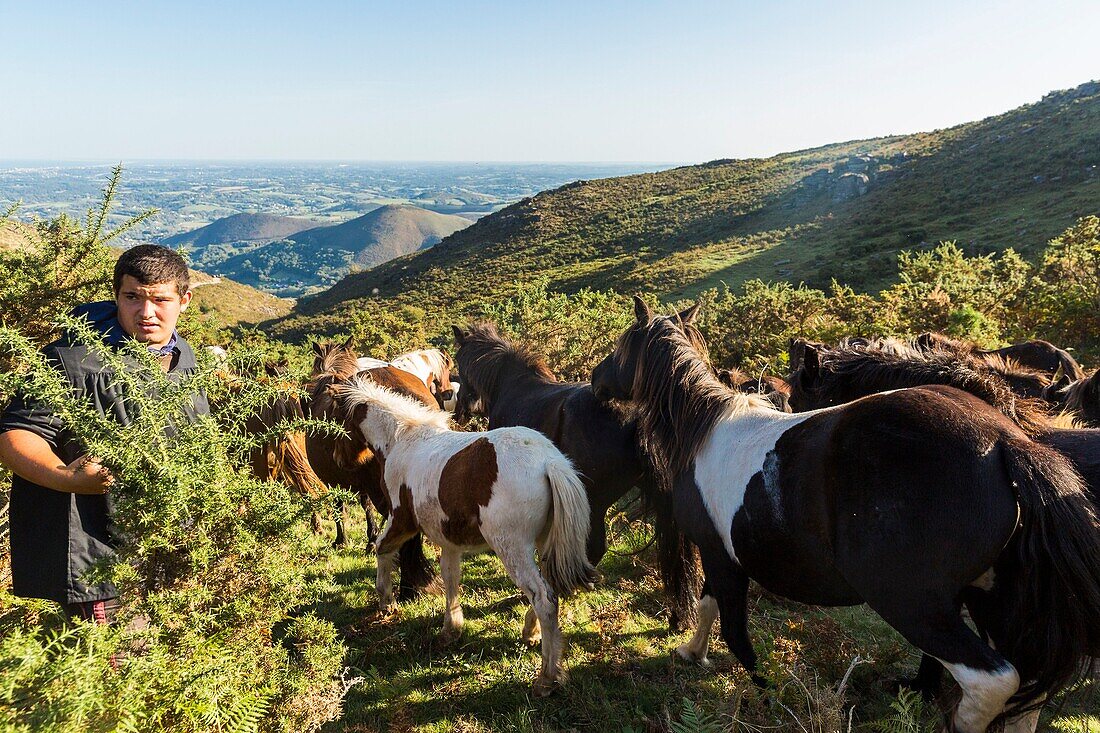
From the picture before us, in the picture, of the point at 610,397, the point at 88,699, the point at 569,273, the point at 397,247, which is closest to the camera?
the point at 88,699

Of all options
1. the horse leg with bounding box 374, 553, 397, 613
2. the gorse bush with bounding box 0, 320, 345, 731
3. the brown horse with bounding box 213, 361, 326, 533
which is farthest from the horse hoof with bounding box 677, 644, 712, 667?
the brown horse with bounding box 213, 361, 326, 533

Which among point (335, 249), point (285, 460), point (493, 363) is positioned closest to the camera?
point (285, 460)

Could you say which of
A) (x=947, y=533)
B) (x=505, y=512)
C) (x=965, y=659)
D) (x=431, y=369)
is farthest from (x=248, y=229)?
(x=965, y=659)

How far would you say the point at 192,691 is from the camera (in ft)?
5.40

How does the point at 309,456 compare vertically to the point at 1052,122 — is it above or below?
below

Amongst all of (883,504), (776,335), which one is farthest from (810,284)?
(883,504)

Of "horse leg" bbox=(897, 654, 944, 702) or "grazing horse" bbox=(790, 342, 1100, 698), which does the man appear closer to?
"grazing horse" bbox=(790, 342, 1100, 698)

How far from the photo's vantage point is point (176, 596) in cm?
177

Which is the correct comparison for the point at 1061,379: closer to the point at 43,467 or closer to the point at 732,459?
the point at 732,459

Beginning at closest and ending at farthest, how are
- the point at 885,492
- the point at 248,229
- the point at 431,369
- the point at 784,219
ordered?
the point at 885,492 → the point at 431,369 → the point at 784,219 → the point at 248,229

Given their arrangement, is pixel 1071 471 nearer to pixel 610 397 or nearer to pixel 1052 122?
pixel 610 397

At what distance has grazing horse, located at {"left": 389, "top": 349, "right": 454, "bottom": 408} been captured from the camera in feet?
29.0

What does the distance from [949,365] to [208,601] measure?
3794 millimetres

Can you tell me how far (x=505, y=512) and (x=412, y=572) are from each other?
1686 millimetres
